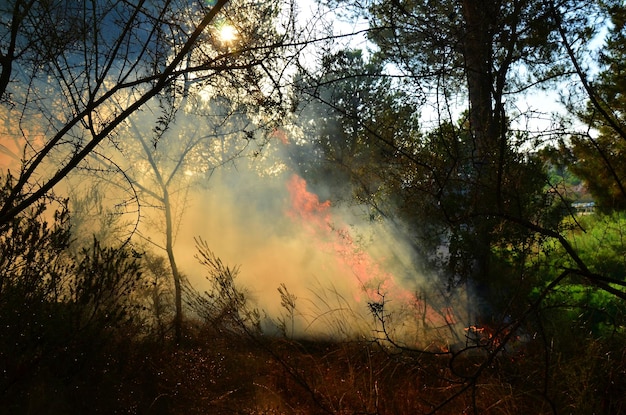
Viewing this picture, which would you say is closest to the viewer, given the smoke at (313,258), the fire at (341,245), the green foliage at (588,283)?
the green foliage at (588,283)

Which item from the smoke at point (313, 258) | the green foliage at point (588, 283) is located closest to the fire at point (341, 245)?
the smoke at point (313, 258)


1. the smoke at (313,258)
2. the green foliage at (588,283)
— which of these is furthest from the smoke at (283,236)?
the green foliage at (588,283)

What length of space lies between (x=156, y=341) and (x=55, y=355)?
2.50 m

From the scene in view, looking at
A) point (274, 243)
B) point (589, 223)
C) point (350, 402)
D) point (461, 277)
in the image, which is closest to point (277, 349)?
point (350, 402)

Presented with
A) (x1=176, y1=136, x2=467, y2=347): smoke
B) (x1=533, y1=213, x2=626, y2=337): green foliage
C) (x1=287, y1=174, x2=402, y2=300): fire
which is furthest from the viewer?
(x1=287, y1=174, x2=402, y2=300): fire

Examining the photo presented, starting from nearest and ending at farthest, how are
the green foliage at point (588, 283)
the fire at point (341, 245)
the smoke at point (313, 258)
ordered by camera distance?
the green foliage at point (588, 283)
the smoke at point (313, 258)
the fire at point (341, 245)

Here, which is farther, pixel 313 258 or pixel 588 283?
pixel 313 258

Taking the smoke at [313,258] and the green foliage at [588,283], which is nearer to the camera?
the green foliage at [588,283]

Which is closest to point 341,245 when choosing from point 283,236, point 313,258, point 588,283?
point 313,258

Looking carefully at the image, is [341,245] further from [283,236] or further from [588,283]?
[588,283]

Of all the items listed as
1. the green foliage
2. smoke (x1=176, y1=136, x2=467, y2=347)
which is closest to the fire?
smoke (x1=176, y1=136, x2=467, y2=347)

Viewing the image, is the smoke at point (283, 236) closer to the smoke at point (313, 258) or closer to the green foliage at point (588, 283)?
the smoke at point (313, 258)

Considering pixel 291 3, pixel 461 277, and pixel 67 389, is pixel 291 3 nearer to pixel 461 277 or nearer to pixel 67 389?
pixel 67 389

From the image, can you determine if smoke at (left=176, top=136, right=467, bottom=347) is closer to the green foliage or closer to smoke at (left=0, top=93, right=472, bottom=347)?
smoke at (left=0, top=93, right=472, bottom=347)
